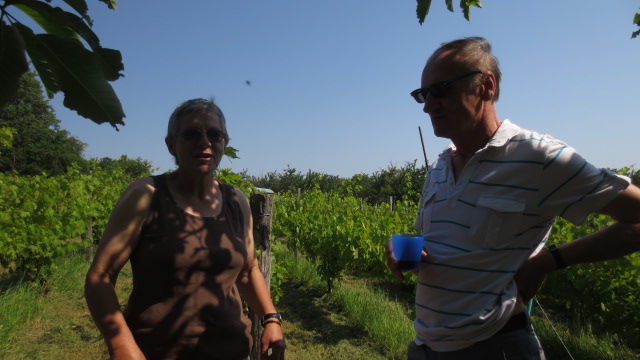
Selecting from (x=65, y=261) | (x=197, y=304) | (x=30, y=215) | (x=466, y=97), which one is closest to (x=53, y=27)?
(x=197, y=304)

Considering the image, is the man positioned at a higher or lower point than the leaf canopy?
lower

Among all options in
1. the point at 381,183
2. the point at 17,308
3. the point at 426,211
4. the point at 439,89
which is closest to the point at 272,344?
the point at 426,211

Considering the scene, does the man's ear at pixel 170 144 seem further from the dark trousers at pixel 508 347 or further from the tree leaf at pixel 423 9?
the dark trousers at pixel 508 347

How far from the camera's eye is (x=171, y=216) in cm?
157

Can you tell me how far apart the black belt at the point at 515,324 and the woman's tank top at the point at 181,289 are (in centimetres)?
101

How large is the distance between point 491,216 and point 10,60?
51.4 inches

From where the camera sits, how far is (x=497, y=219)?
132 cm

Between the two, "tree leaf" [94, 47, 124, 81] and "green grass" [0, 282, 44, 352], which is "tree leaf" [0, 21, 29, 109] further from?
"green grass" [0, 282, 44, 352]

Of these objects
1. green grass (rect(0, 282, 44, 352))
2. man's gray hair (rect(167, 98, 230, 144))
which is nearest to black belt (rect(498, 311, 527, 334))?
man's gray hair (rect(167, 98, 230, 144))

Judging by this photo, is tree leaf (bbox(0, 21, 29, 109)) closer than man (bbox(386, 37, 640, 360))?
Yes

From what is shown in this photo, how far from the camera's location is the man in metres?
1.26

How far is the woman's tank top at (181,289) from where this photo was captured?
149cm

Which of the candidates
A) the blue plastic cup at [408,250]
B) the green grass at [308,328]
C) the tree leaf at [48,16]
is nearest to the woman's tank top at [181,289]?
the blue plastic cup at [408,250]

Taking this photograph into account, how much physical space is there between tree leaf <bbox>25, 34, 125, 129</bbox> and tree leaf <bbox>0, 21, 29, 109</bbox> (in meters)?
0.07
